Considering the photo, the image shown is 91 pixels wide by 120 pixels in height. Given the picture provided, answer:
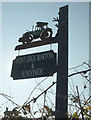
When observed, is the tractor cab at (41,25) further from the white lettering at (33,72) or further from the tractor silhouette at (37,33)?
the white lettering at (33,72)

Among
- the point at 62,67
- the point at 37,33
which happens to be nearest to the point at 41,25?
the point at 37,33

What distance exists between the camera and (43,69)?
2.02 meters

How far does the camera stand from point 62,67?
1887 millimetres

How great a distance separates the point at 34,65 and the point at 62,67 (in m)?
0.34

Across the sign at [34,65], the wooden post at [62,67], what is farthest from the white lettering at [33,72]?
the wooden post at [62,67]

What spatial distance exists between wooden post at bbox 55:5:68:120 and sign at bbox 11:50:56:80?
8 centimetres

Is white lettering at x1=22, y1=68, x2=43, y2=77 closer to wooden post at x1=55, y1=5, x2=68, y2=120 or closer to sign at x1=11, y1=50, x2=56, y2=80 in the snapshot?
sign at x1=11, y1=50, x2=56, y2=80

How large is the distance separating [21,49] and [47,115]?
1518mm

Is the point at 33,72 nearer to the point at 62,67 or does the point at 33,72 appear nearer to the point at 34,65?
the point at 34,65

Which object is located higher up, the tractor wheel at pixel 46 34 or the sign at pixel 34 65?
the tractor wheel at pixel 46 34

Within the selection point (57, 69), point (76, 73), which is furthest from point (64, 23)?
point (76, 73)

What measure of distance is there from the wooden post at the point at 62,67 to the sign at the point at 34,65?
8 centimetres

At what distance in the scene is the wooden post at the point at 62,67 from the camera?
1746 millimetres

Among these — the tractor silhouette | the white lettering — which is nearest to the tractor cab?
the tractor silhouette
